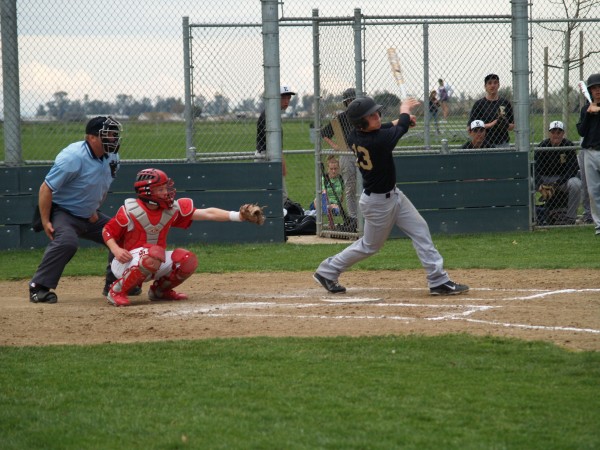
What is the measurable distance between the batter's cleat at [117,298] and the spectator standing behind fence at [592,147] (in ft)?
21.1

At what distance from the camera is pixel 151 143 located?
1341cm

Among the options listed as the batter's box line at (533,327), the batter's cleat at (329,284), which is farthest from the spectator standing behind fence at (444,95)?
the batter's box line at (533,327)

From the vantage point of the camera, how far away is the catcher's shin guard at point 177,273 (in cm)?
859

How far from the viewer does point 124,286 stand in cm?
853

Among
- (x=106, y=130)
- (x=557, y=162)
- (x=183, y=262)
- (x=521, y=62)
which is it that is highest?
(x=521, y=62)

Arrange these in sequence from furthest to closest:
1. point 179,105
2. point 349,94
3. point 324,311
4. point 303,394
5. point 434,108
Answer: point 434,108 < point 179,105 < point 349,94 < point 324,311 < point 303,394

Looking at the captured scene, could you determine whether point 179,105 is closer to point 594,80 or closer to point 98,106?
point 98,106

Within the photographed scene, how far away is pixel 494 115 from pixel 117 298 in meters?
6.52

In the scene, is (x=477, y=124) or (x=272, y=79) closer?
(x=272, y=79)

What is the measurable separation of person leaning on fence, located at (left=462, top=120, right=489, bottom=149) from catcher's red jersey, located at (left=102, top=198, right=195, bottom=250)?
18.2ft

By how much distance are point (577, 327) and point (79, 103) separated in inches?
289

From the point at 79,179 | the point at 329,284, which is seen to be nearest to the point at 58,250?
the point at 79,179

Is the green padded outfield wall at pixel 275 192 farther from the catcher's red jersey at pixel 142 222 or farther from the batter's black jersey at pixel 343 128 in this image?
the catcher's red jersey at pixel 142 222

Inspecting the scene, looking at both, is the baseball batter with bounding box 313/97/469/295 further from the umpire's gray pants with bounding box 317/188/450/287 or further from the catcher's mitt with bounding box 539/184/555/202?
the catcher's mitt with bounding box 539/184/555/202
